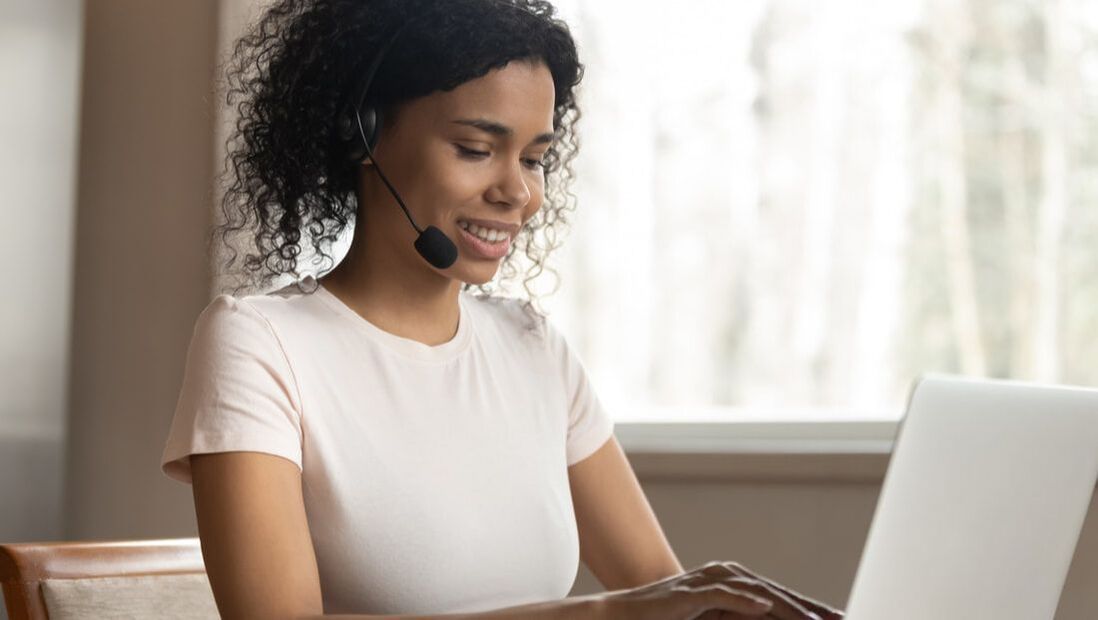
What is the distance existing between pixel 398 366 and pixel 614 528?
0.32m

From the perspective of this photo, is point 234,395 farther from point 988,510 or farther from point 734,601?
point 988,510

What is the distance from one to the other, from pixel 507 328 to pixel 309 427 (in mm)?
338

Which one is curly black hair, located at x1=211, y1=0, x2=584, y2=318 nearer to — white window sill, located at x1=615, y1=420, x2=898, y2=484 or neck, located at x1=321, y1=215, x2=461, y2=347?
neck, located at x1=321, y1=215, x2=461, y2=347

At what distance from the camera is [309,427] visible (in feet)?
4.09

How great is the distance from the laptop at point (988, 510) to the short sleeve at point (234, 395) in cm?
53

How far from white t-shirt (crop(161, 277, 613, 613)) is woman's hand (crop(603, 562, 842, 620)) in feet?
0.88

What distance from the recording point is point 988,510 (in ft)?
2.89

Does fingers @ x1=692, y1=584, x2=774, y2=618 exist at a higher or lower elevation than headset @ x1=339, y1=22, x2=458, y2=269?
lower

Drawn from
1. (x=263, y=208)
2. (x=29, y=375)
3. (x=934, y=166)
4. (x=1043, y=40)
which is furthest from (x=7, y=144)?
(x=1043, y=40)

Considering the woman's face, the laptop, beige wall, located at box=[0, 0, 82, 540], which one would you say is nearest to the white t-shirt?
the woman's face

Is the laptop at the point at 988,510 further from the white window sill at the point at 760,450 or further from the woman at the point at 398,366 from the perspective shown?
the white window sill at the point at 760,450

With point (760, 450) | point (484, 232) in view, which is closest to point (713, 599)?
point (484, 232)

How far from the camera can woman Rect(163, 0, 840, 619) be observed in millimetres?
1187

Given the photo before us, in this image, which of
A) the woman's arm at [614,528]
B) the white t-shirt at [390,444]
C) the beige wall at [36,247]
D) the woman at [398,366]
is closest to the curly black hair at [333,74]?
the woman at [398,366]
